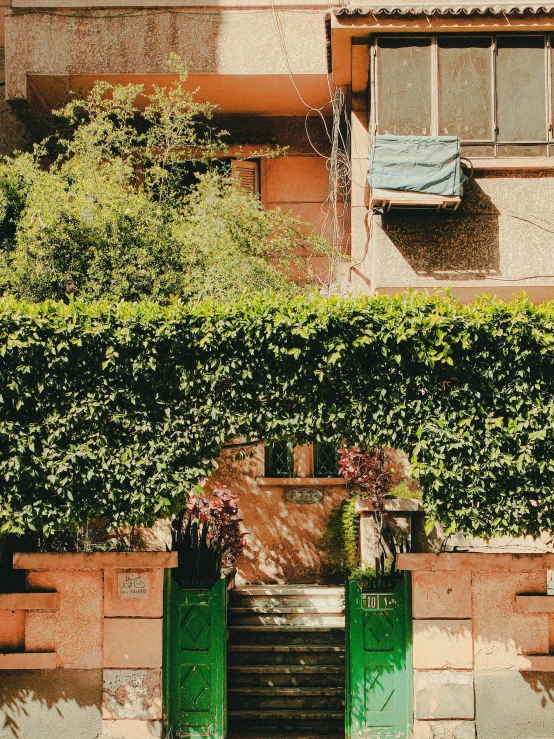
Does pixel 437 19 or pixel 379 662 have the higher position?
pixel 437 19

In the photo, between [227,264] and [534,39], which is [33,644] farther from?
[534,39]

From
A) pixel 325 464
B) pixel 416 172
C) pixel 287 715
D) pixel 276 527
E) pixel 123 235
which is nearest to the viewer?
pixel 287 715

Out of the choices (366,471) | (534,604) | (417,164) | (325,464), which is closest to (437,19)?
(417,164)

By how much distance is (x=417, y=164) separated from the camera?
31.9 feet

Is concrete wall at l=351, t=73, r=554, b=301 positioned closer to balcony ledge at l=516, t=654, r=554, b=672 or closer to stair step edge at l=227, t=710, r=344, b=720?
balcony ledge at l=516, t=654, r=554, b=672

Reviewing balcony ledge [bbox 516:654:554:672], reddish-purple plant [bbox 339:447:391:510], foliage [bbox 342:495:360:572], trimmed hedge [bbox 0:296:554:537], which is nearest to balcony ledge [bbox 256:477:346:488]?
foliage [bbox 342:495:360:572]

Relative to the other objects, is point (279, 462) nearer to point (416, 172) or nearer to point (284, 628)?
point (284, 628)

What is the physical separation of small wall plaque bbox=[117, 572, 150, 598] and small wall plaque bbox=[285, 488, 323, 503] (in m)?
4.78

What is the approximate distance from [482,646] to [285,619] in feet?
10.9

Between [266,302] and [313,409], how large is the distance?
118 cm

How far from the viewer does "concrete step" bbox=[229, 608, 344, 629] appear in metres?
10.1

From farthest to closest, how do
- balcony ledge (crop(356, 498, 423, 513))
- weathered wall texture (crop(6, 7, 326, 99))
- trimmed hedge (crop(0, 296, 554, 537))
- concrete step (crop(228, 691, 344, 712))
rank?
1. weathered wall texture (crop(6, 7, 326, 99))
2. balcony ledge (crop(356, 498, 423, 513))
3. concrete step (crop(228, 691, 344, 712))
4. trimmed hedge (crop(0, 296, 554, 537))

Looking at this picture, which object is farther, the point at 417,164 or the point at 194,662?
the point at 417,164

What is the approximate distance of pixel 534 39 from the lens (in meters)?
10.3
